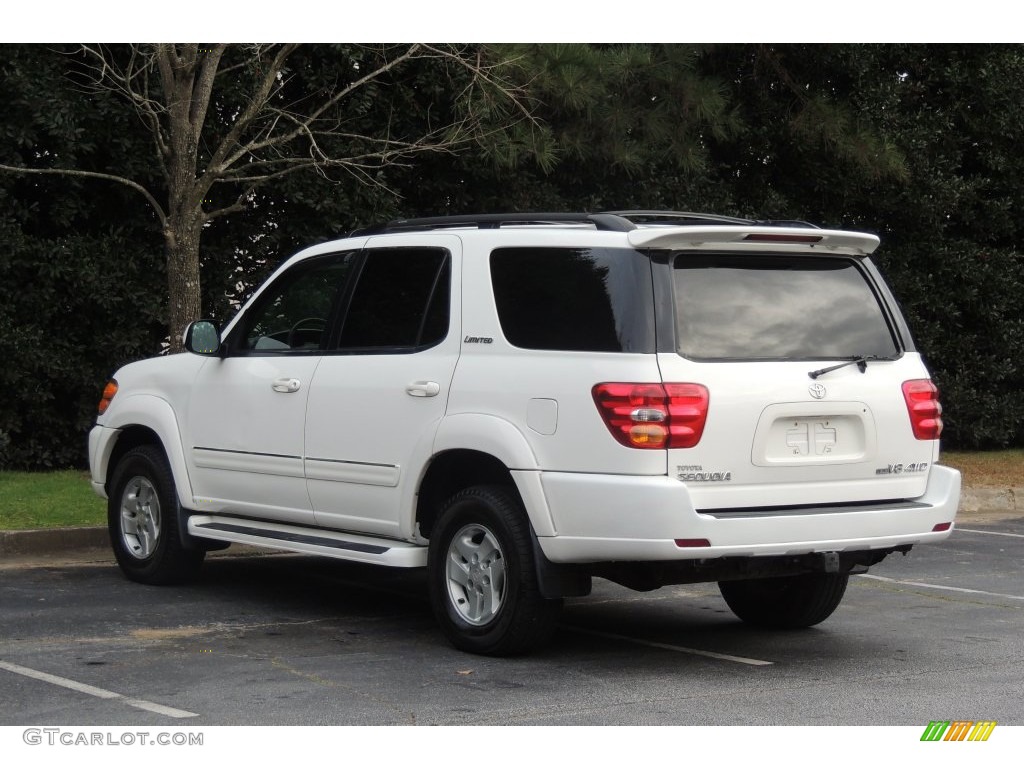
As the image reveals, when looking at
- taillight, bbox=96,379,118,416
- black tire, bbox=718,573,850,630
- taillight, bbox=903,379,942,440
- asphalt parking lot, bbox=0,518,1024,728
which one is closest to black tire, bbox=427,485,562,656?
asphalt parking lot, bbox=0,518,1024,728

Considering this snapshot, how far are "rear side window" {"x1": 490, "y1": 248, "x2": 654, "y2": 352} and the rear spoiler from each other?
111 millimetres

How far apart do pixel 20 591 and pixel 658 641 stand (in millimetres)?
3749

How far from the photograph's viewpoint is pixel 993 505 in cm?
1442

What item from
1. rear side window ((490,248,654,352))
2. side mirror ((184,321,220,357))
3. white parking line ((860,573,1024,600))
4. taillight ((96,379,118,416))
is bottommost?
white parking line ((860,573,1024,600))

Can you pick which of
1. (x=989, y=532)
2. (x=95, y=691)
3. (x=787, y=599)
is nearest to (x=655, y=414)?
(x=787, y=599)

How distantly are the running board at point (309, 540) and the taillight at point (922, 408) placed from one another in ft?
7.95

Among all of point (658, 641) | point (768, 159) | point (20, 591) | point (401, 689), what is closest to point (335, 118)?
point (768, 159)

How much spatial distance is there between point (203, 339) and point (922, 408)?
4.01 metres

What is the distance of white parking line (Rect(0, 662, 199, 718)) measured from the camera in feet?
19.2

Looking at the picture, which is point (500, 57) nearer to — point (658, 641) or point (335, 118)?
point (335, 118)

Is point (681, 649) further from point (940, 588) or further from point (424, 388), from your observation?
point (940, 588)

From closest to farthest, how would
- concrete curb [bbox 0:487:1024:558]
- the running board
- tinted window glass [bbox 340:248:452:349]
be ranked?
the running board < tinted window glass [bbox 340:248:452:349] < concrete curb [bbox 0:487:1024:558]

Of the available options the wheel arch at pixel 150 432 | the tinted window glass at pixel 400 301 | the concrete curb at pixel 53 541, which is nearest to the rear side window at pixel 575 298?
the tinted window glass at pixel 400 301

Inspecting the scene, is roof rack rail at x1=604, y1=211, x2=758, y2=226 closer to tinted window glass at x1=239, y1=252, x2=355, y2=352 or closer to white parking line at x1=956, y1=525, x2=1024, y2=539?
tinted window glass at x1=239, y1=252, x2=355, y2=352
